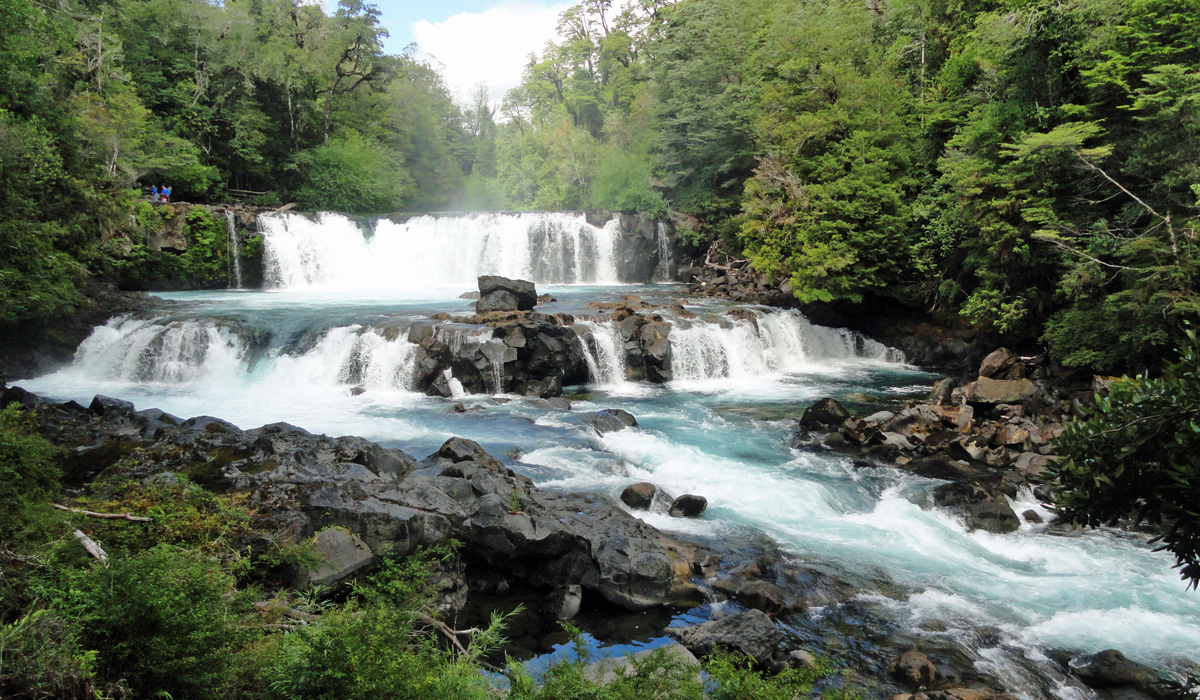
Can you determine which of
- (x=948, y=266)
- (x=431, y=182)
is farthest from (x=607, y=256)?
(x=431, y=182)

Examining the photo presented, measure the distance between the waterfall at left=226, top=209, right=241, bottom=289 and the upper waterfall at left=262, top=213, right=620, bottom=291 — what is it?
309 cm

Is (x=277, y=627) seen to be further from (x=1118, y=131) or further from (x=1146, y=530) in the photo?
(x=1118, y=131)

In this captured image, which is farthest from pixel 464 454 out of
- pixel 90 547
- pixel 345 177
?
pixel 345 177

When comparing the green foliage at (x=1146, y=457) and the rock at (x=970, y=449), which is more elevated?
the green foliage at (x=1146, y=457)

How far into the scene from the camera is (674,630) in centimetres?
644

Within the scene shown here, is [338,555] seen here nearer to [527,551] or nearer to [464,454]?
[527,551]

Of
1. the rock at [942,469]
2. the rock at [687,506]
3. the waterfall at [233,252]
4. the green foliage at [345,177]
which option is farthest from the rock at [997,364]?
the green foliage at [345,177]

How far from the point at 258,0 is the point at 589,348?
31.7m

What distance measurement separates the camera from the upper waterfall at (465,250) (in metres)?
27.3

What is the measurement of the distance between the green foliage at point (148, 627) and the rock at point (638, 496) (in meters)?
6.19

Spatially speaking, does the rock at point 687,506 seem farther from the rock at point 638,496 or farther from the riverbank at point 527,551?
the riverbank at point 527,551

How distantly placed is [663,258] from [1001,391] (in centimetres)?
1817

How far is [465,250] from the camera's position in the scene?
28.6m

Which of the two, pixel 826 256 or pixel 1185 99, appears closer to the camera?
pixel 1185 99
